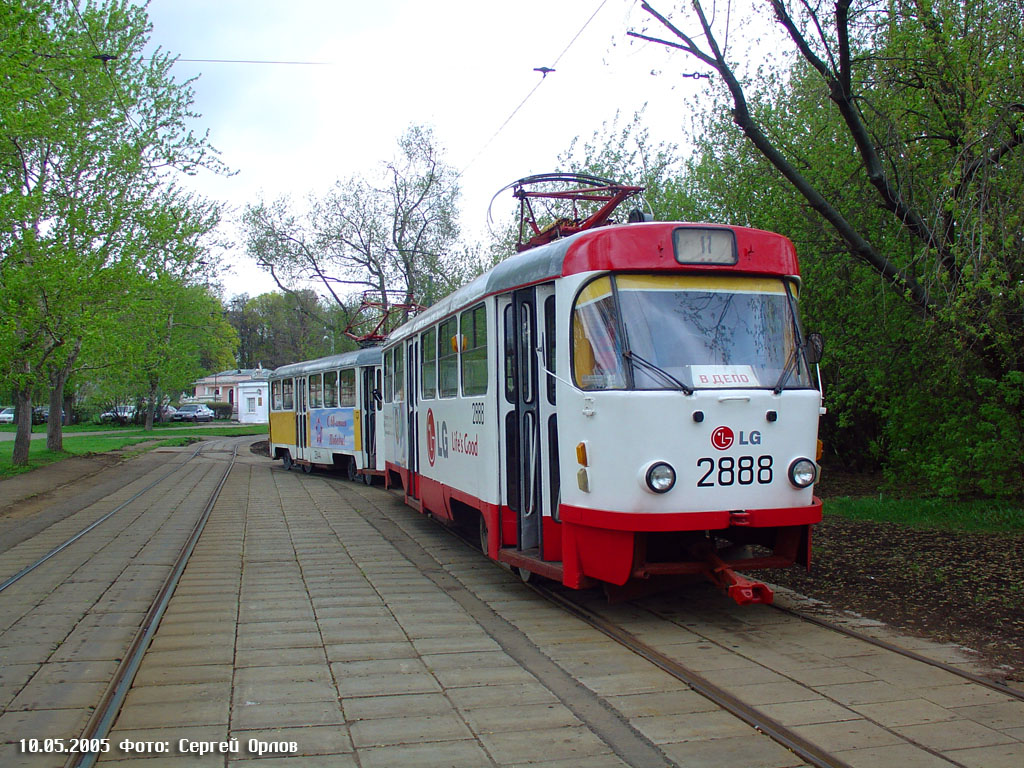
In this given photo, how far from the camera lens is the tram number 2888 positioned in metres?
6.30

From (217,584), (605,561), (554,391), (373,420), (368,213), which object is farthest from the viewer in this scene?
(368,213)

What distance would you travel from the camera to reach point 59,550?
36.3ft

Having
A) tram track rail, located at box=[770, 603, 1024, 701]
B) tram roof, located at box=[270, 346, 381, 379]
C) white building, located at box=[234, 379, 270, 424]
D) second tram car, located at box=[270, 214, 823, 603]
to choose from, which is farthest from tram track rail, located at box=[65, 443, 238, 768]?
white building, located at box=[234, 379, 270, 424]

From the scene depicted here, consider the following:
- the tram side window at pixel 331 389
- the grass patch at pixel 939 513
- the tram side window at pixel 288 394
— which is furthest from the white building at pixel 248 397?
the grass patch at pixel 939 513

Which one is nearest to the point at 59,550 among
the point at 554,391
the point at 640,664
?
the point at 554,391

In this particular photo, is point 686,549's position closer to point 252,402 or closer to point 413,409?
point 413,409

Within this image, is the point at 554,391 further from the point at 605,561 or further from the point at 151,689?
the point at 151,689

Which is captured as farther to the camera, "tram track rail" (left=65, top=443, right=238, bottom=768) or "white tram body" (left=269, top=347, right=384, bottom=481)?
"white tram body" (left=269, top=347, right=384, bottom=481)

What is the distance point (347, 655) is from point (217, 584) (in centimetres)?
312

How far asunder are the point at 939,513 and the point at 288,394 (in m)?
18.4

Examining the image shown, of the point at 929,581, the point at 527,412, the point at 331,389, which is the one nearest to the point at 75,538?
the point at 527,412

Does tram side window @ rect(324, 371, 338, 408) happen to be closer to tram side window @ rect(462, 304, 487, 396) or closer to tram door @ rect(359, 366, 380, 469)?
tram door @ rect(359, 366, 380, 469)

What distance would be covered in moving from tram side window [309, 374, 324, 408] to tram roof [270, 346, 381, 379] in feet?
0.63

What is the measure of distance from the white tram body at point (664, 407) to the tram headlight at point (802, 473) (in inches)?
0.6
